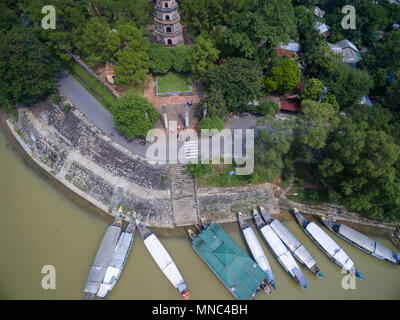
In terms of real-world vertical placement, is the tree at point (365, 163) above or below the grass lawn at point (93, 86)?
below

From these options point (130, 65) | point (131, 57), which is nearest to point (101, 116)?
point (130, 65)

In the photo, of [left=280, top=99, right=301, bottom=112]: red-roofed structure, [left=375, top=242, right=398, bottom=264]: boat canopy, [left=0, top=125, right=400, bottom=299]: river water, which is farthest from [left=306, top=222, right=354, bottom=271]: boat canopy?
[left=280, top=99, right=301, bottom=112]: red-roofed structure

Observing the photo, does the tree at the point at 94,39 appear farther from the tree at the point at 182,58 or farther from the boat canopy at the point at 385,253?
the boat canopy at the point at 385,253

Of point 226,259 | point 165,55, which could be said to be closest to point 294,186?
point 226,259

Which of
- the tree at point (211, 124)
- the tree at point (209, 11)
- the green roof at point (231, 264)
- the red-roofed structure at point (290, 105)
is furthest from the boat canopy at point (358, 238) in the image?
the tree at point (209, 11)

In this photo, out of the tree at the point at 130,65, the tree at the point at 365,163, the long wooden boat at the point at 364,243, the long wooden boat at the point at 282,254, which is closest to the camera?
the tree at the point at 365,163
